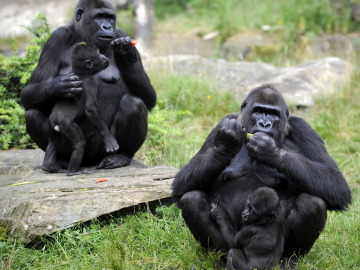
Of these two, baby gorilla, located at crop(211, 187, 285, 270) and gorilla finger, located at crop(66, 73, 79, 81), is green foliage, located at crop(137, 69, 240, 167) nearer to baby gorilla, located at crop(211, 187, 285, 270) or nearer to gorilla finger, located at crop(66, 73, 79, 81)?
gorilla finger, located at crop(66, 73, 79, 81)

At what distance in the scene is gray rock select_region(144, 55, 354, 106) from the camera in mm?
9086

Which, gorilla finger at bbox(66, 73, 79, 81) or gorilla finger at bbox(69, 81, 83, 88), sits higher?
gorilla finger at bbox(66, 73, 79, 81)

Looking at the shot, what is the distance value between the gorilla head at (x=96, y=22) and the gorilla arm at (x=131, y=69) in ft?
0.56

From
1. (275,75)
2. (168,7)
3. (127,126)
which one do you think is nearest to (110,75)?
(127,126)

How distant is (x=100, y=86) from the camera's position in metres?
5.54

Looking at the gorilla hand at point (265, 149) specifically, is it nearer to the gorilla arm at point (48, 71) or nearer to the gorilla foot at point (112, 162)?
the gorilla foot at point (112, 162)

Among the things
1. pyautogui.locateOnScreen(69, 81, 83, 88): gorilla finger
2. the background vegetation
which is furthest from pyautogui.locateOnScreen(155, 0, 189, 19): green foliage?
pyautogui.locateOnScreen(69, 81, 83, 88): gorilla finger

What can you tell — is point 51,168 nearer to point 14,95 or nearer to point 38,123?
point 38,123

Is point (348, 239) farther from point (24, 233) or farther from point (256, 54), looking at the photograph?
point (256, 54)

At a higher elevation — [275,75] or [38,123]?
[38,123]

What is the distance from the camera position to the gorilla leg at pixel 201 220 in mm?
3754

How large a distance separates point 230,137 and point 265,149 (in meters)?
0.26

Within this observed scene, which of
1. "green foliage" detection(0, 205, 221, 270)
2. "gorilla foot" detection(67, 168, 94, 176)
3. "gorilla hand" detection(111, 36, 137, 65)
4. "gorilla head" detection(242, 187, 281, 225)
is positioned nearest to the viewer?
"gorilla head" detection(242, 187, 281, 225)

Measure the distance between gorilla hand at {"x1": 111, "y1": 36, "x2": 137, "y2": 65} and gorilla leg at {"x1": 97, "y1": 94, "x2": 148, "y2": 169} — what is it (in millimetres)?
392
